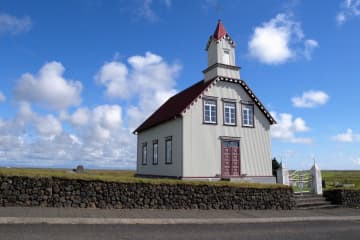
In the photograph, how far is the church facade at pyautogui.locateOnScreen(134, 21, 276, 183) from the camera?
2375cm

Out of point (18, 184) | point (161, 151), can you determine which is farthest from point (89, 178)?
point (161, 151)

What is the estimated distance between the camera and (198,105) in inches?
957

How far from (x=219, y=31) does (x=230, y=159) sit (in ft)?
32.1

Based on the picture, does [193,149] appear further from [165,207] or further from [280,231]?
[280,231]

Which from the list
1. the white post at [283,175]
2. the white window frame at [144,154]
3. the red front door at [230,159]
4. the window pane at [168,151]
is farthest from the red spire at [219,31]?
the white window frame at [144,154]

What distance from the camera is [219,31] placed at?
2706 cm

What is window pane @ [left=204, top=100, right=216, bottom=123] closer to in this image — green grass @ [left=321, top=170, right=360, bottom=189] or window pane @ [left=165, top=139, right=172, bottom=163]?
window pane @ [left=165, top=139, right=172, bottom=163]

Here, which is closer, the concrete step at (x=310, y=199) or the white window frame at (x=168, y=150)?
the concrete step at (x=310, y=199)

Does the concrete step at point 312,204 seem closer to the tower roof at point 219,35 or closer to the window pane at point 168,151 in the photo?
the window pane at point 168,151

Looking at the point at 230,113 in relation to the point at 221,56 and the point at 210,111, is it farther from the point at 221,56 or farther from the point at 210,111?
the point at 221,56

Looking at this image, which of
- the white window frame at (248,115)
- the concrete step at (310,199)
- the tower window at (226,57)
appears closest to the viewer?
the concrete step at (310,199)

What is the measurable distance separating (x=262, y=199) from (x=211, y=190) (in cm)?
338

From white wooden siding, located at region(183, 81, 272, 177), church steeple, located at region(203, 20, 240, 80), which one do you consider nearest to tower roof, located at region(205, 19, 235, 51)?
church steeple, located at region(203, 20, 240, 80)

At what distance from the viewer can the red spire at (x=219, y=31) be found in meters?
26.7
